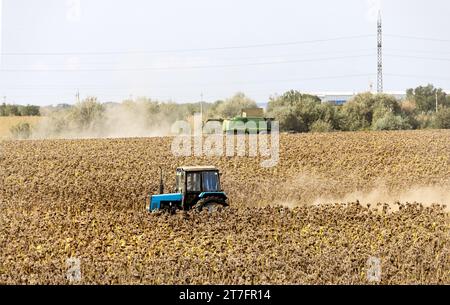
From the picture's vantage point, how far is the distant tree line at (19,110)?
194 feet

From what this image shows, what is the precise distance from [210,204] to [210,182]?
447 mm

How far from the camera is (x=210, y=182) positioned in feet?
50.2

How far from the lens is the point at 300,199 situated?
71.5ft

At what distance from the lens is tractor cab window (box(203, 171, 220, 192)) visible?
15.3 metres

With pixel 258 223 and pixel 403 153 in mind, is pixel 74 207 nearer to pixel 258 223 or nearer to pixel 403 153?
pixel 258 223

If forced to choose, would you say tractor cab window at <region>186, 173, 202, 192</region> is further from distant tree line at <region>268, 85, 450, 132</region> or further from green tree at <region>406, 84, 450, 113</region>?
green tree at <region>406, 84, 450, 113</region>

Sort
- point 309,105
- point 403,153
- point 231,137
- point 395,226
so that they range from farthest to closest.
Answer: point 309,105
point 231,137
point 403,153
point 395,226

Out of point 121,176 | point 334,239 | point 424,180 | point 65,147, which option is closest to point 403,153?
point 424,180

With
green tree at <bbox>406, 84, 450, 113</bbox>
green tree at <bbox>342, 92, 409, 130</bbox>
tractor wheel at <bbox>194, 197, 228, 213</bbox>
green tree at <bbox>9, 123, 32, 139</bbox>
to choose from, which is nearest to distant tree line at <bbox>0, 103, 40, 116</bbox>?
green tree at <bbox>9, 123, 32, 139</bbox>

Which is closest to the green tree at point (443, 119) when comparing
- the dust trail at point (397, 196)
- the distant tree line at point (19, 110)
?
the dust trail at point (397, 196)

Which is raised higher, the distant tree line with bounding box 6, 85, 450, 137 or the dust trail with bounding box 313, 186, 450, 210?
the distant tree line with bounding box 6, 85, 450, 137

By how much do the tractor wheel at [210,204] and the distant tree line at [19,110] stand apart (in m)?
45.5

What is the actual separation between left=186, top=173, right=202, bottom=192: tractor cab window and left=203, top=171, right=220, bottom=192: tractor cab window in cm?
12

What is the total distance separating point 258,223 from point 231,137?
21529mm
